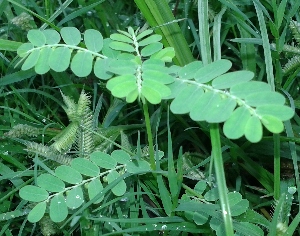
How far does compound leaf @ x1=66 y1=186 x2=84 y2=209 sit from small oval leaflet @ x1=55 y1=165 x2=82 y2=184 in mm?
19

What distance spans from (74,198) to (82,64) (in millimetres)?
281

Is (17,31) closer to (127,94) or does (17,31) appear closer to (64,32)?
(64,32)

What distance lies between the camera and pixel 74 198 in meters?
1.07

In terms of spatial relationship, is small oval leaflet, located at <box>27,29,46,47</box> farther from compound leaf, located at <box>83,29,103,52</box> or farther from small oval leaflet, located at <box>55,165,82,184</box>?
small oval leaflet, located at <box>55,165,82,184</box>

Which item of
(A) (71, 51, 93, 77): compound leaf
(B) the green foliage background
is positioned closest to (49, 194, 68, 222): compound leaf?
(B) the green foliage background

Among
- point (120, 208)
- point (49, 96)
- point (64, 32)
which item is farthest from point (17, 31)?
point (120, 208)

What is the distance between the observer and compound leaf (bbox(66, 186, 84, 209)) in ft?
3.48

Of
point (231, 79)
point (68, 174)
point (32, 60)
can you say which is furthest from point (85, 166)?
point (231, 79)

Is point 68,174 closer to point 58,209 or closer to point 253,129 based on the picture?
point 58,209

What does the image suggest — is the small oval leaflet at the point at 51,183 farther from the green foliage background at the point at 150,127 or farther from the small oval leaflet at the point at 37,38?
the small oval leaflet at the point at 37,38

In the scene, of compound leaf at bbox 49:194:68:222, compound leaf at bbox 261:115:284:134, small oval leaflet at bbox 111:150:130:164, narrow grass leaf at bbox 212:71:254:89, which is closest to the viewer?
compound leaf at bbox 261:115:284:134

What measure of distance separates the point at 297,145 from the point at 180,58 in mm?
403

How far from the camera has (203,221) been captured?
43.4 inches

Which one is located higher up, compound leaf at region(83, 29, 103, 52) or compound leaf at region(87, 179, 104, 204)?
compound leaf at region(83, 29, 103, 52)
